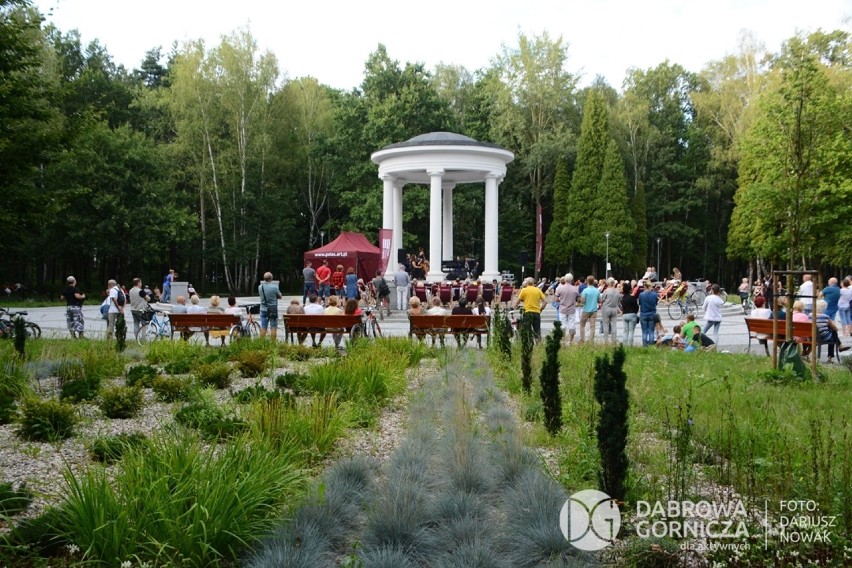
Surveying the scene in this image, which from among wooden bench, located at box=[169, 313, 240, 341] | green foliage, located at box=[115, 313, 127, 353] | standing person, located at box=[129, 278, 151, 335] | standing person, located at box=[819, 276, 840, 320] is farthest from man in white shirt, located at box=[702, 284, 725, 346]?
standing person, located at box=[129, 278, 151, 335]

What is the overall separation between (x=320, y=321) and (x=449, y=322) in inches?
99.1

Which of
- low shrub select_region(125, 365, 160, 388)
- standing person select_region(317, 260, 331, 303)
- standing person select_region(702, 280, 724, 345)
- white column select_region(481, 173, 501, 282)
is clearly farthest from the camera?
white column select_region(481, 173, 501, 282)

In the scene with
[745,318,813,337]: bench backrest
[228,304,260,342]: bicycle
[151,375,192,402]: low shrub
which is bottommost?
[151,375,192,402]: low shrub

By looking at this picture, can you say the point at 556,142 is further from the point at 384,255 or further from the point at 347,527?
the point at 347,527

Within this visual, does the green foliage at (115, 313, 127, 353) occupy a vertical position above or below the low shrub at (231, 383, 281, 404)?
above

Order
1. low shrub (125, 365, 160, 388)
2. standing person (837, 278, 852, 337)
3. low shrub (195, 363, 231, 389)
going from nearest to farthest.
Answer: low shrub (125, 365, 160, 388)
low shrub (195, 363, 231, 389)
standing person (837, 278, 852, 337)

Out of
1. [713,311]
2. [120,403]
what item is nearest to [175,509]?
[120,403]

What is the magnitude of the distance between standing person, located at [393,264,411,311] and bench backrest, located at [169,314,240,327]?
A: 10476 mm

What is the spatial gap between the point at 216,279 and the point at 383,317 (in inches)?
1182

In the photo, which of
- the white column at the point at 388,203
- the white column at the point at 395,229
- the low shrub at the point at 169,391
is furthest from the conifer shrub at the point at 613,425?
the white column at the point at 388,203

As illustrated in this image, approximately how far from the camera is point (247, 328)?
52.1 feet

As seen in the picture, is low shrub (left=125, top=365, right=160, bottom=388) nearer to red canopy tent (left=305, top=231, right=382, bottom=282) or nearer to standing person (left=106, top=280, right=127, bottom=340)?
standing person (left=106, top=280, right=127, bottom=340)

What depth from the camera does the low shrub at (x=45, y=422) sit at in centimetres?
648

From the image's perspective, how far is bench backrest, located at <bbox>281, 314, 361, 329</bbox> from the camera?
13.4m
